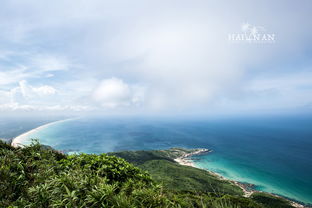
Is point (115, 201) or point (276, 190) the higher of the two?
point (115, 201)

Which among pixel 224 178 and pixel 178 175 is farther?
pixel 224 178

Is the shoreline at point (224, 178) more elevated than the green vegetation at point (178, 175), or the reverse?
the green vegetation at point (178, 175)

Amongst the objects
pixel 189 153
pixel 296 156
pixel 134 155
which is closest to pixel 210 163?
pixel 189 153

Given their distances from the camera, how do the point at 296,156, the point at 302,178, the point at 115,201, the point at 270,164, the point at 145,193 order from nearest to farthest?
the point at 115,201, the point at 145,193, the point at 302,178, the point at 270,164, the point at 296,156

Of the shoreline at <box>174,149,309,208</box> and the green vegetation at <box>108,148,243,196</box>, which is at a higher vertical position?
the green vegetation at <box>108,148,243,196</box>

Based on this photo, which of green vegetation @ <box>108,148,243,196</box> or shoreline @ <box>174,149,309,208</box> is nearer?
shoreline @ <box>174,149,309,208</box>

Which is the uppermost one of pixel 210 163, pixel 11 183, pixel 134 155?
pixel 11 183

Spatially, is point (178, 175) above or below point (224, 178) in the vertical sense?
above

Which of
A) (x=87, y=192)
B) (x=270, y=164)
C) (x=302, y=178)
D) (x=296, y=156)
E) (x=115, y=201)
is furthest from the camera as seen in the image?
(x=296, y=156)

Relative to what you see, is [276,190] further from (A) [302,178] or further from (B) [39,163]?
(B) [39,163]

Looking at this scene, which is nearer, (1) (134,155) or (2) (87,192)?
(2) (87,192)

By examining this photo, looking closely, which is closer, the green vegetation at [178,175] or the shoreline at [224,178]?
the shoreline at [224,178]
